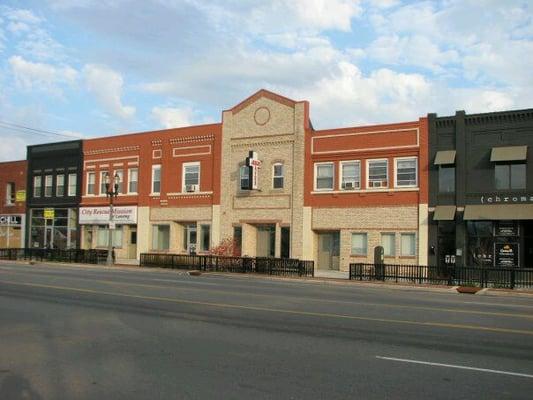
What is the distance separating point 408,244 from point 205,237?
14013mm

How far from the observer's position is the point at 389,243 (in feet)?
104

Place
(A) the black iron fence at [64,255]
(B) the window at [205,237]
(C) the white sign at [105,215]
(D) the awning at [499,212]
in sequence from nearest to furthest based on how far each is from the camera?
(D) the awning at [499,212]
(A) the black iron fence at [64,255]
(B) the window at [205,237]
(C) the white sign at [105,215]

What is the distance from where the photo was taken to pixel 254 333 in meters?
10.3

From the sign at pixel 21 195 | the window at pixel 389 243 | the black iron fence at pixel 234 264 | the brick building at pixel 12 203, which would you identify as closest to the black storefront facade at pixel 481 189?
the window at pixel 389 243

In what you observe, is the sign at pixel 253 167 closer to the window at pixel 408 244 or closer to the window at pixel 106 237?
the window at pixel 408 244

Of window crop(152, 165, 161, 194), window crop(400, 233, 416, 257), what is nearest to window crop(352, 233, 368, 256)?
window crop(400, 233, 416, 257)

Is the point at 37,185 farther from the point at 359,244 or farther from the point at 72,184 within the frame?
the point at 359,244

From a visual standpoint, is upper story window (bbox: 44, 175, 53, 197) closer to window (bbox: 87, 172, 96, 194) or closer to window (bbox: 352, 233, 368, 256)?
window (bbox: 87, 172, 96, 194)

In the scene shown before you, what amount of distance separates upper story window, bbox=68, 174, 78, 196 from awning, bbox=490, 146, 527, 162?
31301 millimetres

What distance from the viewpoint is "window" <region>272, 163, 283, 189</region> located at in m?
35.6

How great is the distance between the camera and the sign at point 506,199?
27.8m

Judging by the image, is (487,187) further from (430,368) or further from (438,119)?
(430,368)

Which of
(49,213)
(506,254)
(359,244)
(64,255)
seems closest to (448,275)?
(506,254)

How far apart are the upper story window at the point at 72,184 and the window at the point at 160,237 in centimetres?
884
